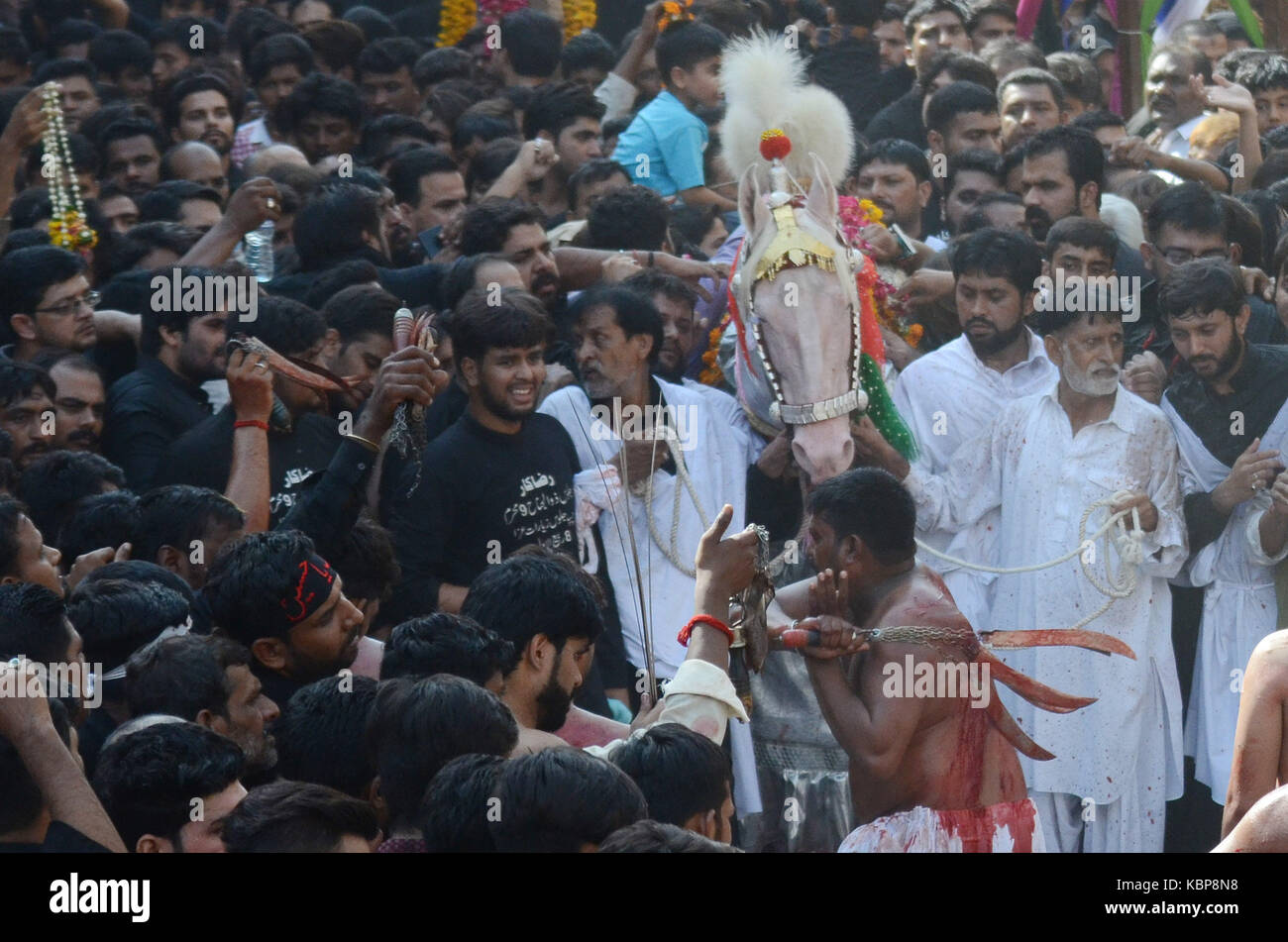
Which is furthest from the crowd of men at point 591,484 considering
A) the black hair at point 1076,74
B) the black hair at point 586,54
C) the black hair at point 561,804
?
the black hair at point 586,54

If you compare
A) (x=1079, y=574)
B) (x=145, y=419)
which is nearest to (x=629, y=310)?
(x=145, y=419)

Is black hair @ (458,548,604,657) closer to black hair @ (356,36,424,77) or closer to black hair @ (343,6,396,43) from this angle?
black hair @ (356,36,424,77)

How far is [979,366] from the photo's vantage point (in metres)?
6.19

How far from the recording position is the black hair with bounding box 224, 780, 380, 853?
11.3 feet

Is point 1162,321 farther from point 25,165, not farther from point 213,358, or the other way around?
point 25,165

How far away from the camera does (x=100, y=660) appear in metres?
4.43

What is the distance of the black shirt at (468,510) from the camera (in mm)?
5422

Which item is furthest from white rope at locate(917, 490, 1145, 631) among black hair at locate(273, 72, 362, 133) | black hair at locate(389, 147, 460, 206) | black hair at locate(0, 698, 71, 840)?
black hair at locate(273, 72, 362, 133)

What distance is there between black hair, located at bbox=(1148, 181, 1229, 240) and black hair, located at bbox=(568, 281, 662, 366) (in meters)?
2.01

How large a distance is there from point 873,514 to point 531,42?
4.88 metres

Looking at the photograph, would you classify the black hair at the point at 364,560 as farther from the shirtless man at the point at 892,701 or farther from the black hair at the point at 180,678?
the shirtless man at the point at 892,701

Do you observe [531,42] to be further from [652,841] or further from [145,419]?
[652,841]
